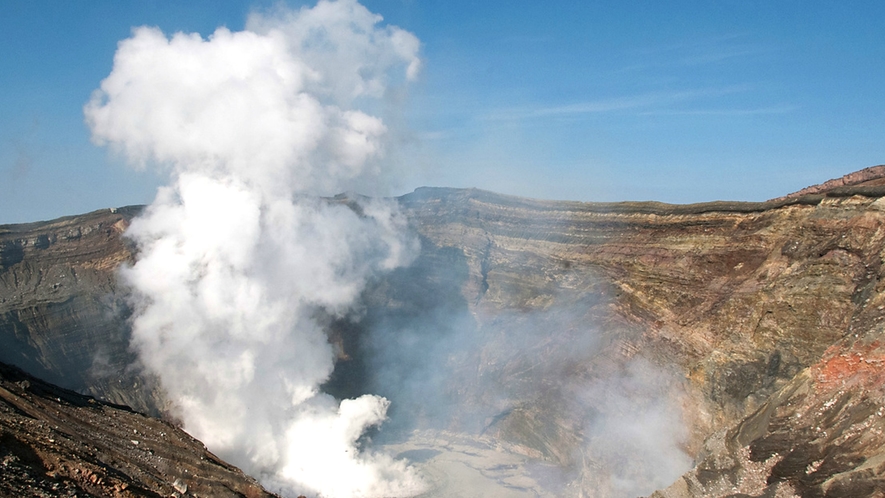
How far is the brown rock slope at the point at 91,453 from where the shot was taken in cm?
1308

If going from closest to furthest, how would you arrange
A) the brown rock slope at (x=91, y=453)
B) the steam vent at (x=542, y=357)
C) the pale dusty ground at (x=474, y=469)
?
the brown rock slope at (x=91, y=453) < the steam vent at (x=542, y=357) < the pale dusty ground at (x=474, y=469)

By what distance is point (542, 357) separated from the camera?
2852 centimetres

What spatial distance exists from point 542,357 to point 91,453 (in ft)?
63.9

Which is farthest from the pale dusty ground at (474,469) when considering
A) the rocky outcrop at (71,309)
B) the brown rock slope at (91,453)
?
the rocky outcrop at (71,309)

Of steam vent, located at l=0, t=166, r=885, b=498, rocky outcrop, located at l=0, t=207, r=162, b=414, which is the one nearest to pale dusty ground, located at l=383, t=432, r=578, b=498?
steam vent, located at l=0, t=166, r=885, b=498

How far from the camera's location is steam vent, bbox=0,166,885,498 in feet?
49.3

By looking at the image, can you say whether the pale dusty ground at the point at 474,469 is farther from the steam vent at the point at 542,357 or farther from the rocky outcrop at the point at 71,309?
the rocky outcrop at the point at 71,309

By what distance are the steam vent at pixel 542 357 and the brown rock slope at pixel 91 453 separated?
3.2 inches

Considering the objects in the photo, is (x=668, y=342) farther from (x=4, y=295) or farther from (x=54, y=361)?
(x=4, y=295)

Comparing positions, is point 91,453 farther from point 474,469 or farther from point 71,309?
point 71,309

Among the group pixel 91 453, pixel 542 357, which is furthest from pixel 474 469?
pixel 91 453

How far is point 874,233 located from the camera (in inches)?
708

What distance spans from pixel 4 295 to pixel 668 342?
104 ft

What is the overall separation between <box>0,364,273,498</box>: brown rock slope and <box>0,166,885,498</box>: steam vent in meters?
0.08
